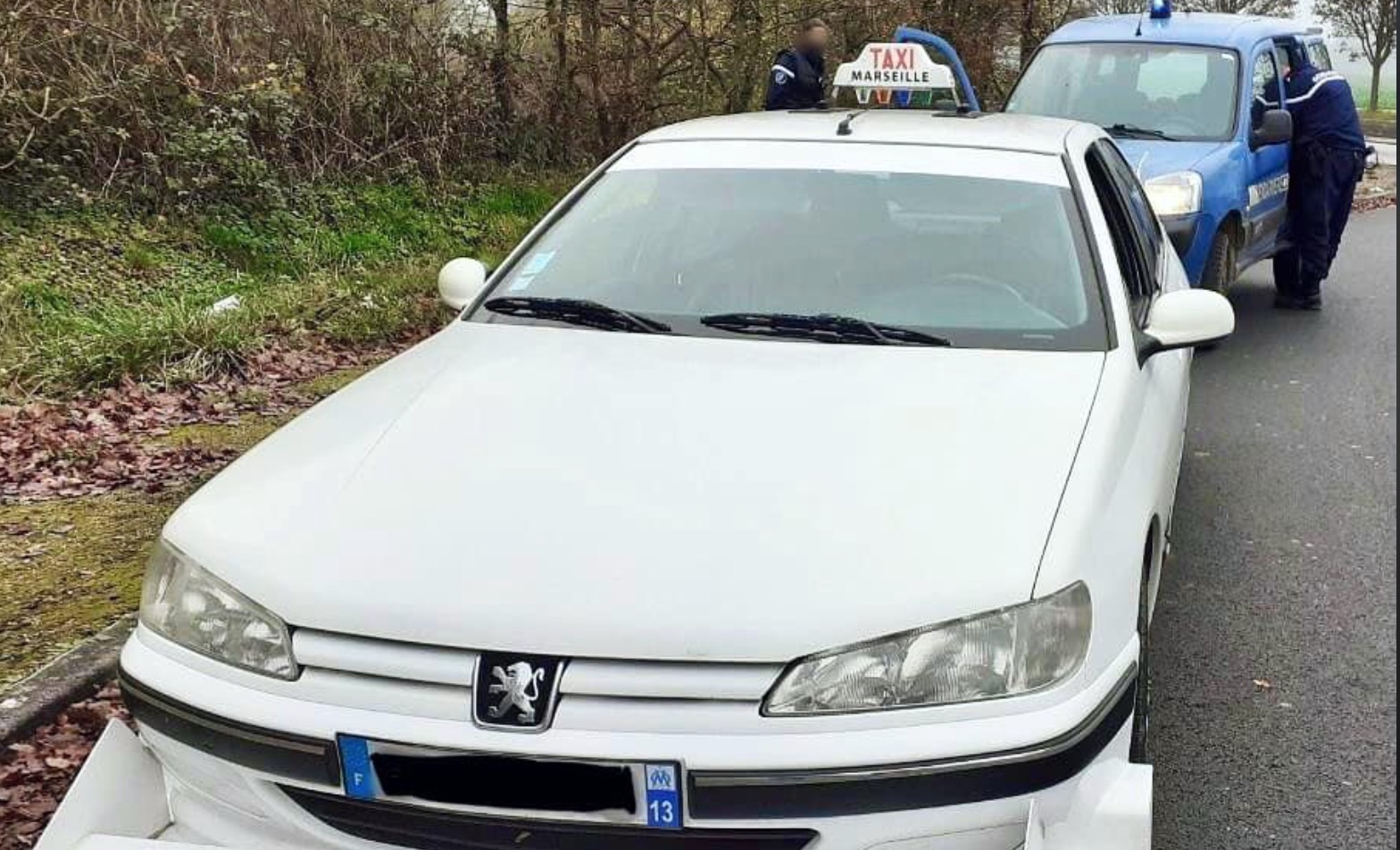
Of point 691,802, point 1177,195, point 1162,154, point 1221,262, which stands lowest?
point 1221,262

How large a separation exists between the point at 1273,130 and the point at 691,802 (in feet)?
24.0

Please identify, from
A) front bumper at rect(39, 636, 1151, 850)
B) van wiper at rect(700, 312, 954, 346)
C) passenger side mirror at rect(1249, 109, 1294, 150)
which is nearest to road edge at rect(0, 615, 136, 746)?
front bumper at rect(39, 636, 1151, 850)

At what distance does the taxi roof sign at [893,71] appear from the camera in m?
6.51

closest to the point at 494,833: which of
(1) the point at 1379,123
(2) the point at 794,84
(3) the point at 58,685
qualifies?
(3) the point at 58,685

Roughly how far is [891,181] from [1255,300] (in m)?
6.93

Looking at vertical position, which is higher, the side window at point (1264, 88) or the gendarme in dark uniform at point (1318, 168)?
the side window at point (1264, 88)

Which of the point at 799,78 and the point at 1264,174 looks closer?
the point at 1264,174

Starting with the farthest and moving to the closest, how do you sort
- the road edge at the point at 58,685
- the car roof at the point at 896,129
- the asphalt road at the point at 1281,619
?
1. the car roof at the point at 896,129
2. the road edge at the point at 58,685
3. the asphalt road at the point at 1281,619

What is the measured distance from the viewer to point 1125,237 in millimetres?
4059

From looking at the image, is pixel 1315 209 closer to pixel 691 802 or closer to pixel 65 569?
pixel 65 569

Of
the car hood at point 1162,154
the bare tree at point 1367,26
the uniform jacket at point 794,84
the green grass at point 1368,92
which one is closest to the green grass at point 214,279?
the uniform jacket at point 794,84

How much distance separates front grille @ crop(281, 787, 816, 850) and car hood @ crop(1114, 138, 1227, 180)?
629 centimetres

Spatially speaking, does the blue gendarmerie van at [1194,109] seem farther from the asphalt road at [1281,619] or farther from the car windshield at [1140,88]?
the asphalt road at [1281,619]

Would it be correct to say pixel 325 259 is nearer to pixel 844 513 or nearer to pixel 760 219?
pixel 760 219
